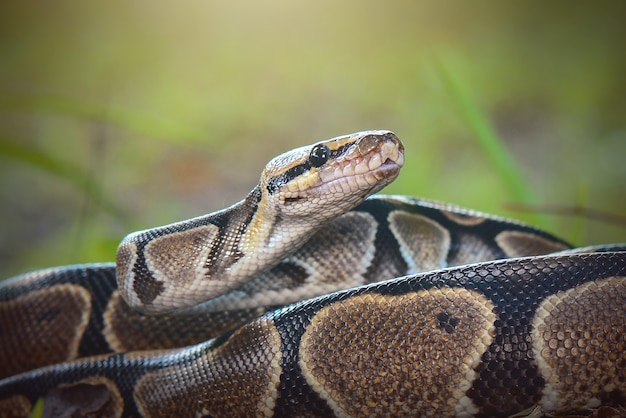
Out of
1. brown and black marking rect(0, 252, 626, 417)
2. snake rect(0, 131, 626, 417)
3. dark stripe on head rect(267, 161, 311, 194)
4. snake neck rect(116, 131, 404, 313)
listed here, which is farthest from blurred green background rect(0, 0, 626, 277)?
brown and black marking rect(0, 252, 626, 417)

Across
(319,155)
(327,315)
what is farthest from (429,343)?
(319,155)

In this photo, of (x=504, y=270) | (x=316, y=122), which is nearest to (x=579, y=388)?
(x=504, y=270)

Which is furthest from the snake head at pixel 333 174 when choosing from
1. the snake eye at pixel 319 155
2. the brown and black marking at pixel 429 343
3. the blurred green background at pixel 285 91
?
the blurred green background at pixel 285 91

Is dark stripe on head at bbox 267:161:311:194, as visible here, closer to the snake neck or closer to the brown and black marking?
the snake neck

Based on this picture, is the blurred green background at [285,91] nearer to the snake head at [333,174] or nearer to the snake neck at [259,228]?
the snake neck at [259,228]

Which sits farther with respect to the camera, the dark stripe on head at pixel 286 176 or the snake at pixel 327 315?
the dark stripe on head at pixel 286 176

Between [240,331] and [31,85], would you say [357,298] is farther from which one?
[31,85]

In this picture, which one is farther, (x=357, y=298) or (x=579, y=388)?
(x=357, y=298)
